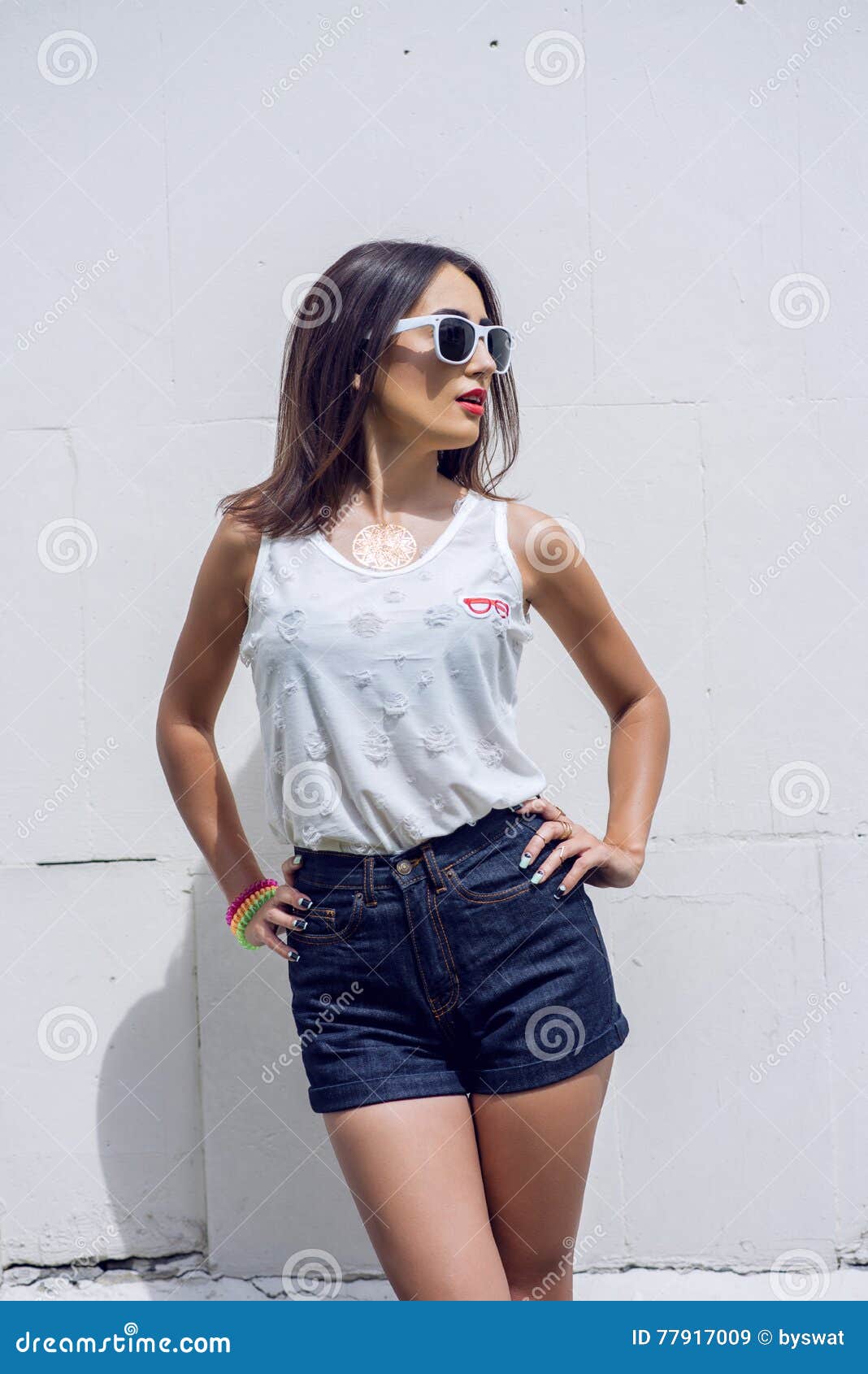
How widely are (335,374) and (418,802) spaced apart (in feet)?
2.50

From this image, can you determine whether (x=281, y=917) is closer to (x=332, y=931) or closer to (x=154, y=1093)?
(x=332, y=931)

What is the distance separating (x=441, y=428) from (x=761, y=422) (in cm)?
122

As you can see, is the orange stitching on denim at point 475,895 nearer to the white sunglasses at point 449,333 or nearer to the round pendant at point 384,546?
the round pendant at point 384,546

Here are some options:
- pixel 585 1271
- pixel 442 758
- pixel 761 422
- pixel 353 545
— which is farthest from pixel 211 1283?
pixel 761 422

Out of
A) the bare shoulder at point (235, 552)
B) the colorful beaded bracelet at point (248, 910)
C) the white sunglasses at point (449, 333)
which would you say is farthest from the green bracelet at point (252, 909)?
the white sunglasses at point (449, 333)

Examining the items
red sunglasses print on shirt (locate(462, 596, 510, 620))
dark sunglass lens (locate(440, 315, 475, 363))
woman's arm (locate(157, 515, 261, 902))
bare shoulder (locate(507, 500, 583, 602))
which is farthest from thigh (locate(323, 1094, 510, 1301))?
dark sunglass lens (locate(440, 315, 475, 363))

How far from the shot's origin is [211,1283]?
2.89 m

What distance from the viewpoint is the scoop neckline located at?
1.85 meters

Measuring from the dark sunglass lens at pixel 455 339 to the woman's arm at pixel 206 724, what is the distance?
48cm

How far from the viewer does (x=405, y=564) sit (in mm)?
1876

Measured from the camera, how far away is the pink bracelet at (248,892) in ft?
6.86

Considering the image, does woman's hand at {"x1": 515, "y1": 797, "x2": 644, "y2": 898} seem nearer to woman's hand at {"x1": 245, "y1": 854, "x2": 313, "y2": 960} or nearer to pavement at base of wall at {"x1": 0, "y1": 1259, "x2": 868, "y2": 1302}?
woman's hand at {"x1": 245, "y1": 854, "x2": 313, "y2": 960}

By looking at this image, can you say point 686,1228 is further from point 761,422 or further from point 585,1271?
point 761,422

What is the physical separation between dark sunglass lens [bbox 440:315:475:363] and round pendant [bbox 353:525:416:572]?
0.97ft
